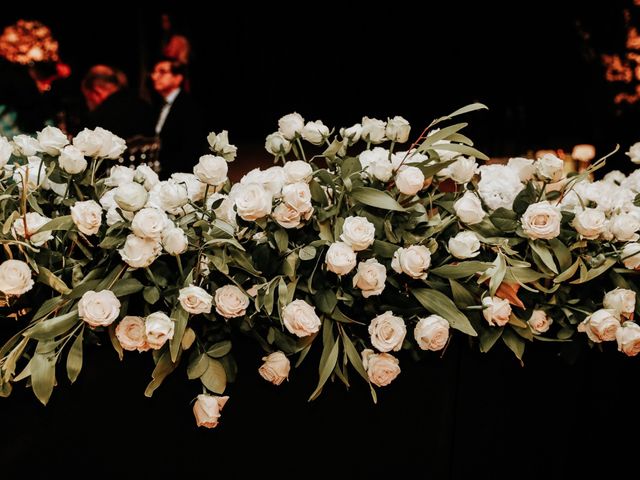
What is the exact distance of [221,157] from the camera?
3.58 ft

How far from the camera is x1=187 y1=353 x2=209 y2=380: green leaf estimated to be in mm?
1034

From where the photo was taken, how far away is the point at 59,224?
3.29ft

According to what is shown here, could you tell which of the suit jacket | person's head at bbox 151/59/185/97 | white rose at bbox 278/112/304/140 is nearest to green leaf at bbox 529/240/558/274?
white rose at bbox 278/112/304/140

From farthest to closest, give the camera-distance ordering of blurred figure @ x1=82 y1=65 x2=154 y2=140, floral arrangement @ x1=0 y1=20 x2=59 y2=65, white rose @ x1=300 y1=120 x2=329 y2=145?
floral arrangement @ x1=0 y1=20 x2=59 y2=65 → blurred figure @ x1=82 y1=65 x2=154 y2=140 → white rose @ x1=300 y1=120 x2=329 y2=145

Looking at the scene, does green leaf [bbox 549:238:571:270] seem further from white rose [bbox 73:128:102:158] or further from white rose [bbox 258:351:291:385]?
white rose [bbox 73:128:102:158]

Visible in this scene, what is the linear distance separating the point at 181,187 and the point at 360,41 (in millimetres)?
5602

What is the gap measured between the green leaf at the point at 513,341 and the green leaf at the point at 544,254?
13 centimetres

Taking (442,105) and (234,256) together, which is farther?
(442,105)

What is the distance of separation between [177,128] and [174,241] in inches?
105

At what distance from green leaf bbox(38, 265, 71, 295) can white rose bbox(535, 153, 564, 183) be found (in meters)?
0.85

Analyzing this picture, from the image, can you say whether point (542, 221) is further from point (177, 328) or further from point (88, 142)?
point (88, 142)

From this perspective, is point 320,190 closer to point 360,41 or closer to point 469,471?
point 469,471

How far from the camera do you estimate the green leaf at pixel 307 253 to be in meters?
1.02

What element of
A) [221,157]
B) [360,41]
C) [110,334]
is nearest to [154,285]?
[110,334]
